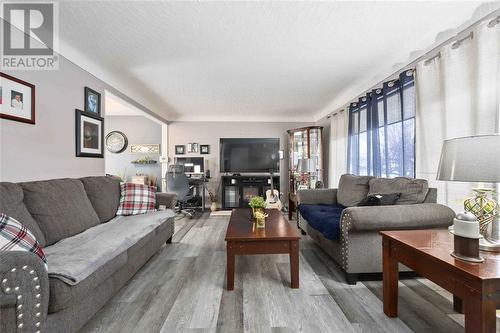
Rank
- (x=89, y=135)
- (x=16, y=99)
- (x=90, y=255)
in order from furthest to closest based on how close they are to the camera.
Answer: (x=89, y=135) < (x=16, y=99) < (x=90, y=255)

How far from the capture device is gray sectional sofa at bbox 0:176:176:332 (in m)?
0.97

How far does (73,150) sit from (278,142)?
12.8 ft

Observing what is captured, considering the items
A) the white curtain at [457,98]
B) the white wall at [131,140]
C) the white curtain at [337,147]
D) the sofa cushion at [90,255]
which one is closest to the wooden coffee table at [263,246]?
the sofa cushion at [90,255]

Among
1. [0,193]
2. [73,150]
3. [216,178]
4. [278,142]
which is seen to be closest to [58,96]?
[73,150]

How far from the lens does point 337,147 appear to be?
4.24 meters

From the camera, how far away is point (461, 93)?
6.17 ft

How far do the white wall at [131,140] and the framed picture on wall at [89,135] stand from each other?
274 centimetres

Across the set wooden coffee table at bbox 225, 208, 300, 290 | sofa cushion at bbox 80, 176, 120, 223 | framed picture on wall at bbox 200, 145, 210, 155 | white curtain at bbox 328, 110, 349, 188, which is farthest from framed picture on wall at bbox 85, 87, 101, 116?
white curtain at bbox 328, 110, 349, 188

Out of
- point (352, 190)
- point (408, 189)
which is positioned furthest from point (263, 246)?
point (352, 190)

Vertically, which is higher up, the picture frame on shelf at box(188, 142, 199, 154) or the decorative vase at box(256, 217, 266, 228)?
the picture frame on shelf at box(188, 142, 199, 154)

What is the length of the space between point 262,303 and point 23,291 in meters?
1.37

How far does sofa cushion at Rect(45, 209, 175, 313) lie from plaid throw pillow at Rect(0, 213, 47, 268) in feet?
0.52

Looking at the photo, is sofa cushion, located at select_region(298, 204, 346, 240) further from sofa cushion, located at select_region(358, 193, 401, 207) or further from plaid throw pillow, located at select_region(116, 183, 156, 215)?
plaid throw pillow, located at select_region(116, 183, 156, 215)

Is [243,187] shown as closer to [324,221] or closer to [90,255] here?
[324,221]
